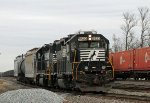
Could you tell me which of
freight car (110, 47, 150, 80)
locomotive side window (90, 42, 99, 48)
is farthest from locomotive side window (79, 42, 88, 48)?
freight car (110, 47, 150, 80)

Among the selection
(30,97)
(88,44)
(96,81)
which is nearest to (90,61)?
(88,44)

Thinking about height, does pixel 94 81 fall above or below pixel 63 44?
below

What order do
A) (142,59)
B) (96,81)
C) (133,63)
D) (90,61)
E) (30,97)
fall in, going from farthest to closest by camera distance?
(133,63)
(142,59)
(90,61)
(96,81)
(30,97)

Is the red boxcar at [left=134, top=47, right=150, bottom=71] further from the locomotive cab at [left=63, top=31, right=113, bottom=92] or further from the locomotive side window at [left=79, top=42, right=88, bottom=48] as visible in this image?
the locomotive side window at [left=79, top=42, right=88, bottom=48]

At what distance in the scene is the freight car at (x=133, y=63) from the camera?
116 feet

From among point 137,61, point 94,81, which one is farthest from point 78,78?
point 137,61

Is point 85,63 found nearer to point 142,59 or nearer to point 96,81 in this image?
point 96,81

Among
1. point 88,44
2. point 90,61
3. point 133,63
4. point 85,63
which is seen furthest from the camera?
point 133,63

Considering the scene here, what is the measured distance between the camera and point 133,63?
3872 centimetres

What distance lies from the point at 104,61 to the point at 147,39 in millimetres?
58869

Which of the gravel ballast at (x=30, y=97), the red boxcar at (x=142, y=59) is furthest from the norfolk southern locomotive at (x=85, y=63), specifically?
the red boxcar at (x=142, y=59)

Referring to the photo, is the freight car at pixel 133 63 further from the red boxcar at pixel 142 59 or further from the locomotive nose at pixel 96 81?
the locomotive nose at pixel 96 81

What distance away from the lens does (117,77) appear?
45656mm

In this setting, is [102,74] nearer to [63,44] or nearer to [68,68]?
[68,68]
